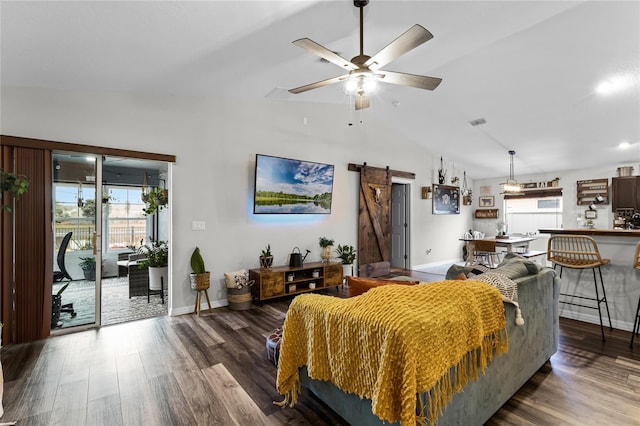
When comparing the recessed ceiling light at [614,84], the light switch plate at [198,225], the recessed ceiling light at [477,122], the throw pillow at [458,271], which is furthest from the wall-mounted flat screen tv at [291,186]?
the recessed ceiling light at [614,84]

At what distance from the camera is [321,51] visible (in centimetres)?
217

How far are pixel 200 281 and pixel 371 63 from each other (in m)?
3.23

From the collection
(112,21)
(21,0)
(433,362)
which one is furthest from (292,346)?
(21,0)

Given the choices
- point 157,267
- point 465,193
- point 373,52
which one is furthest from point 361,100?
point 465,193

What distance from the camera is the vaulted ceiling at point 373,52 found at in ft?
7.22

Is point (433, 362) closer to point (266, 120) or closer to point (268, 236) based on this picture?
point (268, 236)

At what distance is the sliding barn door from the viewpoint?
5906 millimetres

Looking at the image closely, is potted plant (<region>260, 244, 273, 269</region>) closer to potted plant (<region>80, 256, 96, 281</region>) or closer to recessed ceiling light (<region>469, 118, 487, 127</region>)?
potted plant (<region>80, 256, 96, 281</region>)

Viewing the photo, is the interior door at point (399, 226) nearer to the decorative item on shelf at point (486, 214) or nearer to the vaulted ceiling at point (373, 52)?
the vaulted ceiling at point (373, 52)

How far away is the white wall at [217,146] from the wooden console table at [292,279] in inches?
14.3

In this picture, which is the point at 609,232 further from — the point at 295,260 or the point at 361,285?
the point at 295,260

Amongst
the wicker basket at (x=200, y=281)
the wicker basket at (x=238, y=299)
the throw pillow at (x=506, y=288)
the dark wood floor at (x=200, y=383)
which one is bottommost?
the dark wood floor at (x=200, y=383)

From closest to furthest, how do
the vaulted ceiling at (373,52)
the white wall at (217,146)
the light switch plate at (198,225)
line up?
the vaulted ceiling at (373,52) < the white wall at (217,146) < the light switch plate at (198,225)

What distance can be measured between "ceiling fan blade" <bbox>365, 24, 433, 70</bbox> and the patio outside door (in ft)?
10.7
